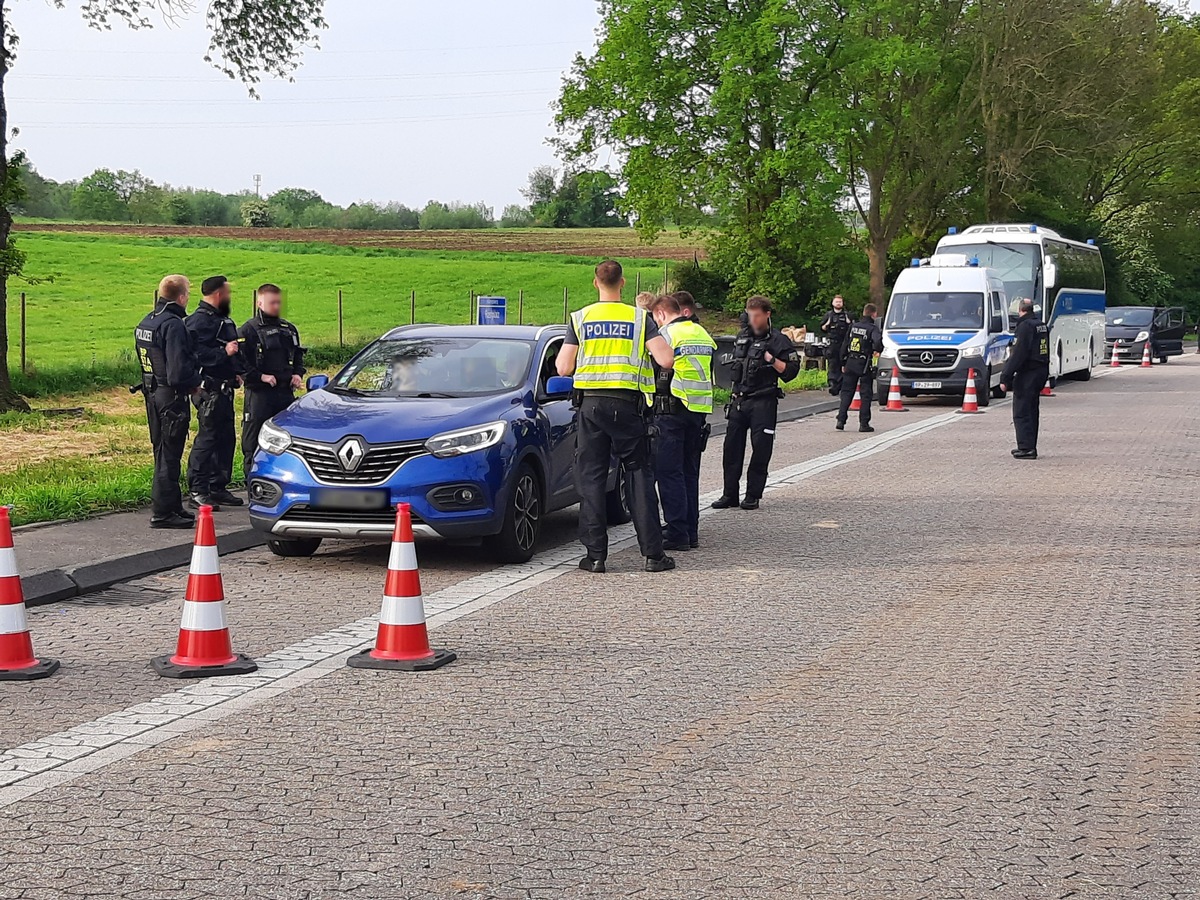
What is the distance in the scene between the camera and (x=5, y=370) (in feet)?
69.9

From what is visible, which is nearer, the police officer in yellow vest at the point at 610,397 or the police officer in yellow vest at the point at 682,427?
the police officer in yellow vest at the point at 610,397

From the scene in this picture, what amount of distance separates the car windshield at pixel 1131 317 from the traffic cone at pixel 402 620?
144ft

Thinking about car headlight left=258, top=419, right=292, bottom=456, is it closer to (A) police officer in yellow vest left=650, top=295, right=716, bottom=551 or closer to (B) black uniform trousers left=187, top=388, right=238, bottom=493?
(B) black uniform trousers left=187, top=388, right=238, bottom=493

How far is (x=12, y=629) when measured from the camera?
6836 millimetres

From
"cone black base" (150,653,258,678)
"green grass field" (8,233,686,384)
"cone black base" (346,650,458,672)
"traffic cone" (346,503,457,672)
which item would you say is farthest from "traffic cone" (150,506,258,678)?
"green grass field" (8,233,686,384)

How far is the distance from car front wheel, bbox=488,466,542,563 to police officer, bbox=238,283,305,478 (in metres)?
3.05

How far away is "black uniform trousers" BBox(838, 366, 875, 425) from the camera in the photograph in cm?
2100

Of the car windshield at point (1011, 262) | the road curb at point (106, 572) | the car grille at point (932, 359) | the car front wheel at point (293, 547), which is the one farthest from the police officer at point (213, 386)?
the car windshield at point (1011, 262)

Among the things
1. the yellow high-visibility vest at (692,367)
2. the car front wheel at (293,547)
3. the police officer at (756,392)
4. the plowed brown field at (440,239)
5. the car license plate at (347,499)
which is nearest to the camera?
the car license plate at (347,499)

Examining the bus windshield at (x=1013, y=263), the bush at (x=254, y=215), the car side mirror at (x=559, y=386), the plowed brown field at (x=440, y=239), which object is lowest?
the car side mirror at (x=559, y=386)

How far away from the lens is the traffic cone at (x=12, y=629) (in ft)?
22.2

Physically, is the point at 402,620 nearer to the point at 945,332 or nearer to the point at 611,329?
the point at 611,329

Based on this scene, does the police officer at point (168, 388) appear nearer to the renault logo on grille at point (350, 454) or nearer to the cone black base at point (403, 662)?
the renault logo on grille at point (350, 454)

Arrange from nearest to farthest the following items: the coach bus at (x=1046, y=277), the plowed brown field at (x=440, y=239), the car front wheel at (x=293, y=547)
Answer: the car front wheel at (x=293, y=547) → the coach bus at (x=1046, y=277) → the plowed brown field at (x=440, y=239)
